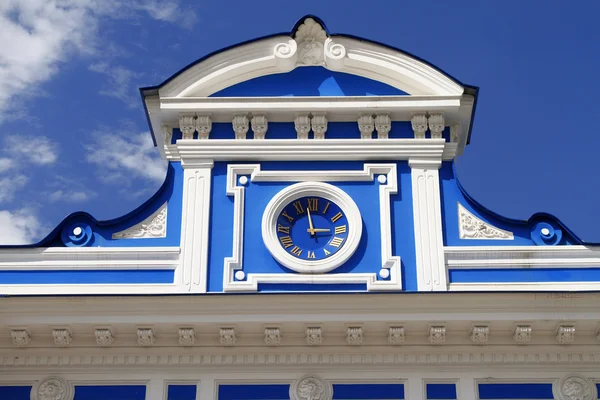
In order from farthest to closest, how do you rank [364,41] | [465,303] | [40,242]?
[364,41] < [40,242] < [465,303]

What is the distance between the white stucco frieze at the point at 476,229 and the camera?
15938 millimetres

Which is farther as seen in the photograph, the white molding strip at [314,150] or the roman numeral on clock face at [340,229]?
the white molding strip at [314,150]

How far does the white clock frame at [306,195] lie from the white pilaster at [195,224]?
2.72 ft

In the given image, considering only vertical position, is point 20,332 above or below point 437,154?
below

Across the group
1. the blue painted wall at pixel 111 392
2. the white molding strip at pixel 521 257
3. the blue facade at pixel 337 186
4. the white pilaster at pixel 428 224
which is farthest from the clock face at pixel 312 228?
the blue painted wall at pixel 111 392

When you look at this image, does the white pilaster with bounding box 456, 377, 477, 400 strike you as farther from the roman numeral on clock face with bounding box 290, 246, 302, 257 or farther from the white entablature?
the white entablature

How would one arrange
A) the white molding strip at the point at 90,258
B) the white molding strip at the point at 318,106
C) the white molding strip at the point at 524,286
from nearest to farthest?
the white molding strip at the point at 524,286 < the white molding strip at the point at 90,258 < the white molding strip at the point at 318,106

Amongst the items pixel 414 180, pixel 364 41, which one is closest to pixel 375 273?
pixel 414 180

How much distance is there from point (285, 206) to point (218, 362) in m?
2.49

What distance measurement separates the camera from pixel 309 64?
56.7 feet

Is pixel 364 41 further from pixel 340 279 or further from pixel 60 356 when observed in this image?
pixel 60 356

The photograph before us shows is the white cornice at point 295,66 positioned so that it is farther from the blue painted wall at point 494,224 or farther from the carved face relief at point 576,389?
the carved face relief at point 576,389

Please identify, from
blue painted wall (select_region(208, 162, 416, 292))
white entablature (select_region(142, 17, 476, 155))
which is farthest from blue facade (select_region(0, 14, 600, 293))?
white entablature (select_region(142, 17, 476, 155))

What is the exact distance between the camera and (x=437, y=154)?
54.0ft
